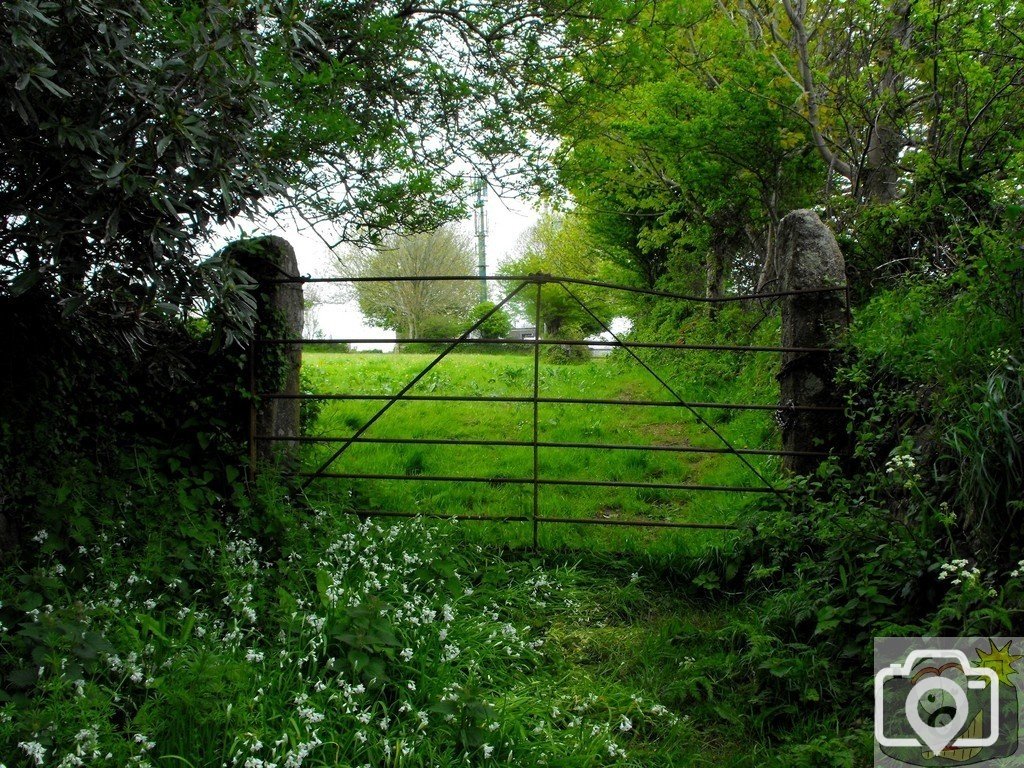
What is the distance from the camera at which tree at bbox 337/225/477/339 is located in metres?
25.8

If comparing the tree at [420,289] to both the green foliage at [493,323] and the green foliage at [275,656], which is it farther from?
the green foliage at [275,656]

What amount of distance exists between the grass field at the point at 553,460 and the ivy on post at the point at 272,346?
516mm

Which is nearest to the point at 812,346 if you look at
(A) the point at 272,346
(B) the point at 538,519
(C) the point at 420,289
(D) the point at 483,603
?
(B) the point at 538,519

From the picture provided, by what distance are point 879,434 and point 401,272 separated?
2339 centimetres

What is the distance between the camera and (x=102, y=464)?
4.59m

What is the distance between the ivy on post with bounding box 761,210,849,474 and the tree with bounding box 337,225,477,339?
2080cm

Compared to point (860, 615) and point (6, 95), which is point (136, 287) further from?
point (860, 615)

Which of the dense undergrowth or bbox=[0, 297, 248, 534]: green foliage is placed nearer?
the dense undergrowth

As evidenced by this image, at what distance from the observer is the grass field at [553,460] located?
571cm

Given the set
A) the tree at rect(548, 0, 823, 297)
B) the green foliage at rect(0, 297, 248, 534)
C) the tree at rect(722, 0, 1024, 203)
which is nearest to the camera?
the green foliage at rect(0, 297, 248, 534)

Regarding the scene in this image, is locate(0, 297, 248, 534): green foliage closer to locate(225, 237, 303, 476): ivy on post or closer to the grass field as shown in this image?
locate(225, 237, 303, 476): ivy on post

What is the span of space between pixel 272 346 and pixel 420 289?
73.5 feet

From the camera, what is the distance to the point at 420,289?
27.3 meters

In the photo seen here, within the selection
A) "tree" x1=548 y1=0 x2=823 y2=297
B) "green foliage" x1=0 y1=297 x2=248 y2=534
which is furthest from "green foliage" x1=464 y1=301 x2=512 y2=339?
"green foliage" x1=0 y1=297 x2=248 y2=534
